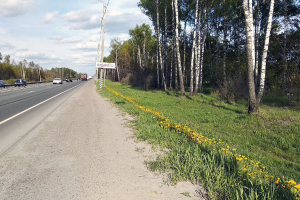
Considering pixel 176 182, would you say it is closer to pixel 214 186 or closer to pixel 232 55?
pixel 214 186

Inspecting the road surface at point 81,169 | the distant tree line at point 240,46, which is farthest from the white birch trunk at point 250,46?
the road surface at point 81,169

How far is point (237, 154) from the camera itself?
5305 millimetres

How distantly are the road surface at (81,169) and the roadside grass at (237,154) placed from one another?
14.5 inches

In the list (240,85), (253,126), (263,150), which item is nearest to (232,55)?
(240,85)

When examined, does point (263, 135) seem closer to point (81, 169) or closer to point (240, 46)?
point (81, 169)

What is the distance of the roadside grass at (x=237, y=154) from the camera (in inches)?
129

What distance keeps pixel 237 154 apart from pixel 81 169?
3484 millimetres

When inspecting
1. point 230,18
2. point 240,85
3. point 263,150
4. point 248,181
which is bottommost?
point 263,150

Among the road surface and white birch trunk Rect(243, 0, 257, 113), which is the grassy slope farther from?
the road surface

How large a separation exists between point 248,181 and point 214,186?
50cm

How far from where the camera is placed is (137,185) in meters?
3.65

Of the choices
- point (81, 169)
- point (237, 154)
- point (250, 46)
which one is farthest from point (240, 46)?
point (81, 169)

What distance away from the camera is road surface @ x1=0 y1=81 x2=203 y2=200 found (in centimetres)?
341

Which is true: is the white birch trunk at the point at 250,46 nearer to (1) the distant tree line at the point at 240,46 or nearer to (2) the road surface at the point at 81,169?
(1) the distant tree line at the point at 240,46
